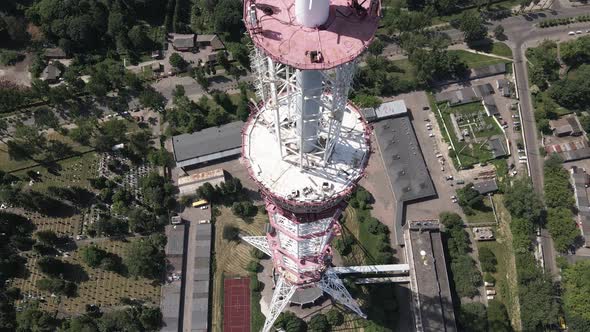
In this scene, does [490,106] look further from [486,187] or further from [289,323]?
[289,323]

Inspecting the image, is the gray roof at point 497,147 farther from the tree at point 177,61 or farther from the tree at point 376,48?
the tree at point 177,61

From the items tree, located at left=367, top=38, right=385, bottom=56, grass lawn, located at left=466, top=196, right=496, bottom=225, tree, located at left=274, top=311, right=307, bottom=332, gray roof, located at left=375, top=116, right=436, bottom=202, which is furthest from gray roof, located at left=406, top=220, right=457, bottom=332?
tree, located at left=367, top=38, right=385, bottom=56

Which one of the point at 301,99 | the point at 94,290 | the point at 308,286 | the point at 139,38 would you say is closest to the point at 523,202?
the point at 308,286

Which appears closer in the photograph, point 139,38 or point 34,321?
point 34,321

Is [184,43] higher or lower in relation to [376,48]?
higher

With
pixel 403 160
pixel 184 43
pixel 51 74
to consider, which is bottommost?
pixel 403 160

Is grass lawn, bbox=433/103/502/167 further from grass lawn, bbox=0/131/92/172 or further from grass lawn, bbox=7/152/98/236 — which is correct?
grass lawn, bbox=0/131/92/172
